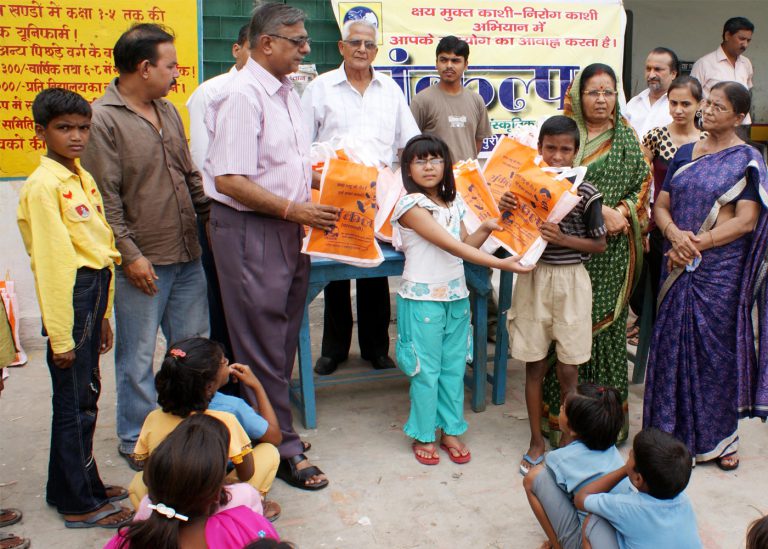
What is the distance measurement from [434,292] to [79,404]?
1573 mm

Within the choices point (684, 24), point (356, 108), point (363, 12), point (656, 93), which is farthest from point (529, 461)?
point (684, 24)

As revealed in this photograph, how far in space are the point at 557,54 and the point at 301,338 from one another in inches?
149

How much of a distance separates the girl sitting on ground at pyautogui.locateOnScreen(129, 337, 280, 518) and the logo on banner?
372 cm

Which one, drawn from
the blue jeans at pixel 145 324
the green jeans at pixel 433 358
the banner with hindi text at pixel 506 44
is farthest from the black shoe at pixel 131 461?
the banner with hindi text at pixel 506 44

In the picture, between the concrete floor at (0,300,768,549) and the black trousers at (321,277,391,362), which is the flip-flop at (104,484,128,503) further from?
the black trousers at (321,277,391,362)

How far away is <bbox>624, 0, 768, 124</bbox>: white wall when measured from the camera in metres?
8.36

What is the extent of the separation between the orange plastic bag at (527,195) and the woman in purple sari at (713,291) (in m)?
0.70

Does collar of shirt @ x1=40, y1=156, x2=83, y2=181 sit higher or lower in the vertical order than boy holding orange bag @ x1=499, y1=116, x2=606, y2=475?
higher

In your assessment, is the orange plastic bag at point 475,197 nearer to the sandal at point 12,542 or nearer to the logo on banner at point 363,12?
the sandal at point 12,542

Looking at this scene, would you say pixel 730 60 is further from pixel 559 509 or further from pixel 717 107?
pixel 559 509

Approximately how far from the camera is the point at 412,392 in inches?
142

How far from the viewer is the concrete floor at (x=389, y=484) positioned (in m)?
2.98

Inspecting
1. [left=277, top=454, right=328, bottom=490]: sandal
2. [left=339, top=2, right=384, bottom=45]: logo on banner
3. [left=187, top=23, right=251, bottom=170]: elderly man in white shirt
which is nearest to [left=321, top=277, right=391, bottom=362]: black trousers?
[left=187, top=23, right=251, bottom=170]: elderly man in white shirt

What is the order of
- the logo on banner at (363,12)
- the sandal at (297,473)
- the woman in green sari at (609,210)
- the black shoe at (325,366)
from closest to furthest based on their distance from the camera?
the sandal at (297,473), the woman in green sari at (609,210), the black shoe at (325,366), the logo on banner at (363,12)
